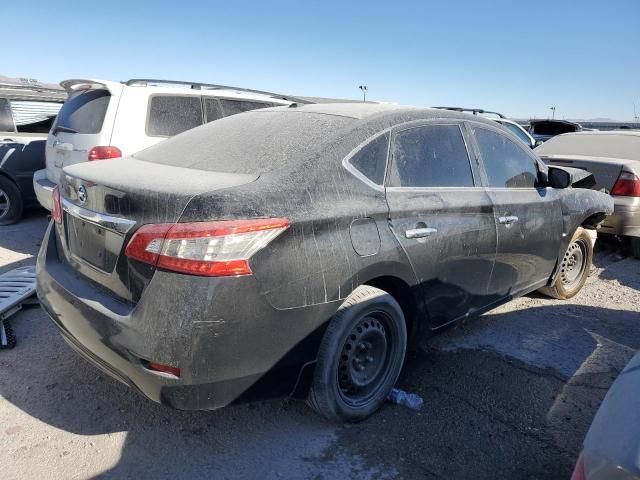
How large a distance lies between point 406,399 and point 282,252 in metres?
1.36

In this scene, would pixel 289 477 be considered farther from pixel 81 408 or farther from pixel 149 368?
pixel 81 408

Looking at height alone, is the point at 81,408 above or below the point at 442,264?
below

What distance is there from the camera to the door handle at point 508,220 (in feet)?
11.7

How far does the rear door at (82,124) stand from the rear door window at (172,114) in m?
0.41

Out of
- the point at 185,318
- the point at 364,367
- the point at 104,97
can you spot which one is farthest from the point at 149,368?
the point at 104,97

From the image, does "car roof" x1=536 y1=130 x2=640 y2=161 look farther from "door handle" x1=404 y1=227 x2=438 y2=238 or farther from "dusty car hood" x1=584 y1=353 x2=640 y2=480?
"dusty car hood" x1=584 y1=353 x2=640 y2=480

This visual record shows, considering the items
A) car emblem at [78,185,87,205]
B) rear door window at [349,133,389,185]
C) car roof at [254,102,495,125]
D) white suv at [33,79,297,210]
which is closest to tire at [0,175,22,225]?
white suv at [33,79,297,210]

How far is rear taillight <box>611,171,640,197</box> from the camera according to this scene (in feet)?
19.4

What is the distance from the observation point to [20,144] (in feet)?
23.4

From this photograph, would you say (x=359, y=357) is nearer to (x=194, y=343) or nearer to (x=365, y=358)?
(x=365, y=358)

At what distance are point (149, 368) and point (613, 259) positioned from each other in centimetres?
625

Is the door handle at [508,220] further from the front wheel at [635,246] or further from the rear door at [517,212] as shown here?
the front wheel at [635,246]

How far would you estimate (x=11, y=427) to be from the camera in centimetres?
268

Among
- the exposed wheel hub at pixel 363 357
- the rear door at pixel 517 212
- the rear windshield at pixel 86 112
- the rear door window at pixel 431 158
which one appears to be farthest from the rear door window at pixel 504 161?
the rear windshield at pixel 86 112
